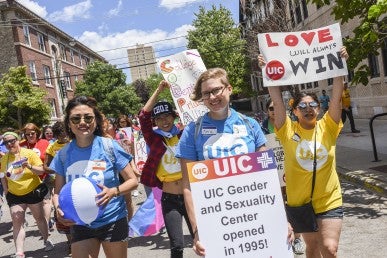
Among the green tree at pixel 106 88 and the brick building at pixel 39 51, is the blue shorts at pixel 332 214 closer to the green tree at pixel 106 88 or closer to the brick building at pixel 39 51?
the brick building at pixel 39 51

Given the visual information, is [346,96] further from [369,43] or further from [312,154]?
[312,154]

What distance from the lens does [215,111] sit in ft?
9.98

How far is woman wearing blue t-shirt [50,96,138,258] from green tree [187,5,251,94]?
39.6 metres

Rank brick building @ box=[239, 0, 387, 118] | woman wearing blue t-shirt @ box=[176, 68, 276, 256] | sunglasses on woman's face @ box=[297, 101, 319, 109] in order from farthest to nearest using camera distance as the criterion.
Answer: brick building @ box=[239, 0, 387, 118] → sunglasses on woman's face @ box=[297, 101, 319, 109] → woman wearing blue t-shirt @ box=[176, 68, 276, 256]

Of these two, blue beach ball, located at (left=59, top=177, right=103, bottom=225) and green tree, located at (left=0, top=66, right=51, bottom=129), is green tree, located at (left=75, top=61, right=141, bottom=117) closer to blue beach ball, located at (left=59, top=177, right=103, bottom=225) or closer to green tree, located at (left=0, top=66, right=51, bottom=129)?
green tree, located at (left=0, top=66, right=51, bottom=129)

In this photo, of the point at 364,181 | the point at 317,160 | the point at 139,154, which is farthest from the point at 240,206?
the point at 139,154

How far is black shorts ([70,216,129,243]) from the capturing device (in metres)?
3.52

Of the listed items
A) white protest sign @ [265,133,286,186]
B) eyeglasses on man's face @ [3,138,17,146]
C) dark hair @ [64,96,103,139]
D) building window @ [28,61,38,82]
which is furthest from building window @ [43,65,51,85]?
dark hair @ [64,96,103,139]

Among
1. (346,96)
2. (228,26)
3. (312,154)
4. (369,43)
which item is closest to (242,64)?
(228,26)

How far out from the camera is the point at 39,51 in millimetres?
41062

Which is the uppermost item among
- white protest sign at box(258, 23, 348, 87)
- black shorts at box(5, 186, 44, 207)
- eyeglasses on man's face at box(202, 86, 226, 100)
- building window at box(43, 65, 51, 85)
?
building window at box(43, 65, 51, 85)

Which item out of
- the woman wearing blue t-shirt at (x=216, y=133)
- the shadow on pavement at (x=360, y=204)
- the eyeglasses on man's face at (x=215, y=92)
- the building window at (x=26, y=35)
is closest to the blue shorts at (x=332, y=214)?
the woman wearing blue t-shirt at (x=216, y=133)

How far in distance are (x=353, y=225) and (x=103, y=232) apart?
388 centimetres

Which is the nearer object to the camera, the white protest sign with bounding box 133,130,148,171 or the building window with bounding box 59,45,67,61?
the white protest sign with bounding box 133,130,148,171
